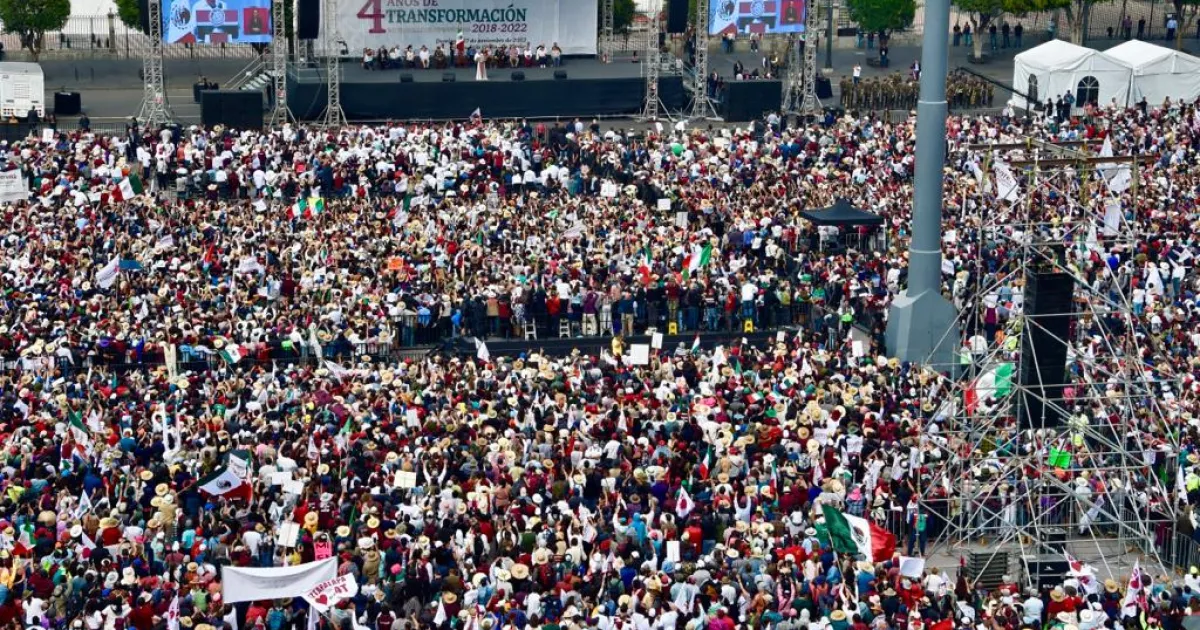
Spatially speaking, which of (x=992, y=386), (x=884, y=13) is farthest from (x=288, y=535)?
(x=884, y=13)

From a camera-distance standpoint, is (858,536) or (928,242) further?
(928,242)

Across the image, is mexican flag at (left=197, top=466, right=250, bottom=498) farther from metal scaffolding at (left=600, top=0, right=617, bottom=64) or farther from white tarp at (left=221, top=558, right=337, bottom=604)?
metal scaffolding at (left=600, top=0, right=617, bottom=64)

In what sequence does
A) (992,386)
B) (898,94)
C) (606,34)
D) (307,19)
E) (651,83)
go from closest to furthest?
(992,386) → (307,19) → (651,83) → (898,94) → (606,34)

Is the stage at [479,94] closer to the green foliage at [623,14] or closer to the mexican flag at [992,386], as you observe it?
the green foliage at [623,14]

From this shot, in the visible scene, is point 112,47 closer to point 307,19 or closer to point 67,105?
point 67,105

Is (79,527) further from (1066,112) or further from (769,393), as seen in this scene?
(1066,112)

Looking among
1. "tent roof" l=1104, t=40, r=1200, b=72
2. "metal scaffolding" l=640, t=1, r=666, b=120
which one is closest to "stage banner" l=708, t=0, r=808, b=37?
"metal scaffolding" l=640, t=1, r=666, b=120

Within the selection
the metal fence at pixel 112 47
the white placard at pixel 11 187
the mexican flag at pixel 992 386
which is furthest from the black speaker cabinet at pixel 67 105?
the mexican flag at pixel 992 386
